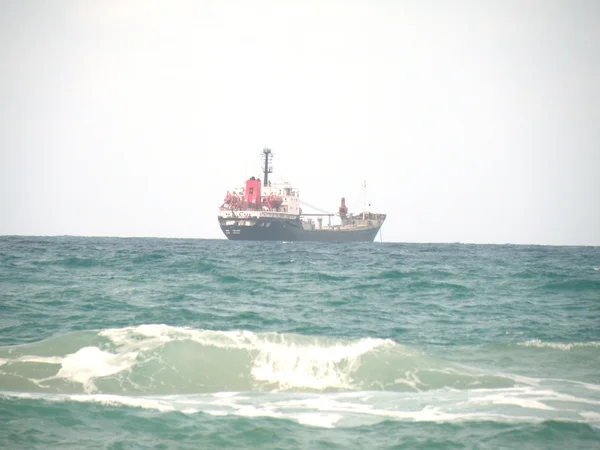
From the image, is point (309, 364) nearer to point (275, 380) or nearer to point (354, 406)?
point (275, 380)

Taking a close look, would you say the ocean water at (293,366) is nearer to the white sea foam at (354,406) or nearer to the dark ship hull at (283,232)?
the white sea foam at (354,406)

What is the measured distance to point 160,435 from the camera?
27.4 feet

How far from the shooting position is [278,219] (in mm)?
95062

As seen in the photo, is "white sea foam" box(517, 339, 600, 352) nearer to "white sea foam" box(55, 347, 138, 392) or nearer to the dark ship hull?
"white sea foam" box(55, 347, 138, 392)

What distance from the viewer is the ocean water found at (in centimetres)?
860

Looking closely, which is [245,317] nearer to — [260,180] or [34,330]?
[34,330]

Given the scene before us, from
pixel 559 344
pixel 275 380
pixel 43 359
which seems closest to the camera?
pixel 275 380

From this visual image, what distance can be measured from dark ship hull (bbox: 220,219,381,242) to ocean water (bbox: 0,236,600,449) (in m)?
70.7

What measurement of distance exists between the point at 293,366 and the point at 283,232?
275 ft

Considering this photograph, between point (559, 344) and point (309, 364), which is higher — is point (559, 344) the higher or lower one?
the higher one

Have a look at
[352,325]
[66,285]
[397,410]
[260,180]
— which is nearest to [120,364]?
[397,410]

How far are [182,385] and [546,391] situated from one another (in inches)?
→ 266

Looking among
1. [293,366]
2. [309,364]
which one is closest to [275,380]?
[293,366]

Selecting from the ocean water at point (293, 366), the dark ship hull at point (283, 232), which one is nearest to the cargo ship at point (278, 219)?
the dark ship hull at point (283, 232)
